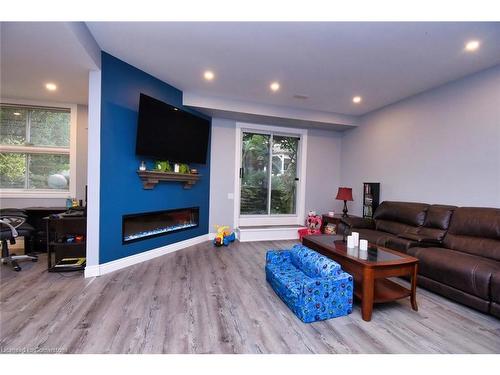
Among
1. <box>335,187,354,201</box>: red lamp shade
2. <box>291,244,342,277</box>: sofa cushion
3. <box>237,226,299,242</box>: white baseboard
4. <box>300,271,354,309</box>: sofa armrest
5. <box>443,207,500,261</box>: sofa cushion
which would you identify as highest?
<box>335,187,354,201</box>: red lamp shade

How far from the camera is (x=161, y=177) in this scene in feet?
11.7

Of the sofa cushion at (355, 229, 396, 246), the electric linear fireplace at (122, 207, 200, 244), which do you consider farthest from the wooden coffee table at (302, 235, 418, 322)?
the electric linear fireplace at (122, 207, 200, 244)

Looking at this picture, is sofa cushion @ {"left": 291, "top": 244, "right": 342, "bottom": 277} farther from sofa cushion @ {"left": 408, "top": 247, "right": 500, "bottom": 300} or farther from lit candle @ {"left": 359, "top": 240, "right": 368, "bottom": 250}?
sofa cushion @ {"left": 408, "top": 247, "right": 500, "bottom": 300}

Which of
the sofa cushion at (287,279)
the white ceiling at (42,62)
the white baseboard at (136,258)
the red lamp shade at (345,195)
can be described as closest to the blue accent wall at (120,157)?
the white baseboard at (136,258)

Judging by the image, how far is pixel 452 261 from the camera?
95.6 inches

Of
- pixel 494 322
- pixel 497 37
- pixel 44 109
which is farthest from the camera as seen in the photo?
pixel 44 109

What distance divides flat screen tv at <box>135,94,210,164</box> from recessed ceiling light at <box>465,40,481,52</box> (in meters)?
3.67

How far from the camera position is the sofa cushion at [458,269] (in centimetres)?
216

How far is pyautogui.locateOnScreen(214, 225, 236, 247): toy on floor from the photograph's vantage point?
14.2 ft

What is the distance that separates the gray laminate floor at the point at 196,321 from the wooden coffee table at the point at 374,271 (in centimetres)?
18
